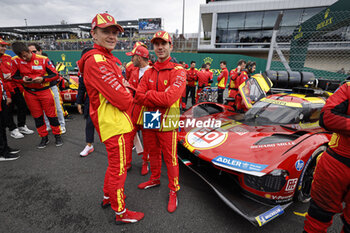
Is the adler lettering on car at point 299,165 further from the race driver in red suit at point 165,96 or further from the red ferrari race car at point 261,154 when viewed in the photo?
the race driver in red suit at point 165,96

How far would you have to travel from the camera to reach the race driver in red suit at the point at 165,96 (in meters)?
1.71

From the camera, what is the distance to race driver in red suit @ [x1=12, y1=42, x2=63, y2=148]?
117 inches

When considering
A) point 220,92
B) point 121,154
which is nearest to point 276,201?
point 121,154

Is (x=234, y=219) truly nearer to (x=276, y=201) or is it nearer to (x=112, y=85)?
(x=276, y=201)

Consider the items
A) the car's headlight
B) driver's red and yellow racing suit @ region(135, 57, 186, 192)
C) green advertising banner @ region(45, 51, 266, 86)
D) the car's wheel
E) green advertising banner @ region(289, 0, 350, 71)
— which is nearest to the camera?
the car's headlight

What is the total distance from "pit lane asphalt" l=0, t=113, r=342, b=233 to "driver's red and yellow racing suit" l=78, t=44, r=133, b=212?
0.42 metres

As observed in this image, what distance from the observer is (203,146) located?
209 cm

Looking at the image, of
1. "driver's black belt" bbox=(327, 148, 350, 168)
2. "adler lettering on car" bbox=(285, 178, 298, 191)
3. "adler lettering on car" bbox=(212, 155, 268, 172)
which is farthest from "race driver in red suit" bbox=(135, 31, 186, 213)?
"driver's black belt" bbox=(327, 148, 350, 168)

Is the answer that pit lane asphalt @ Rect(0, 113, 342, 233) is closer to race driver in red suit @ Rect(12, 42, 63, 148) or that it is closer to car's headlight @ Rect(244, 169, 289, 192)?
car's headlight @ Rect(244, 169, 289, 192)

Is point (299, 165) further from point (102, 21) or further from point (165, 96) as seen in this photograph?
point (102, 21)

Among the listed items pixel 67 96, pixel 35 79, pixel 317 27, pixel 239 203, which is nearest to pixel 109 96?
pixel 239 203

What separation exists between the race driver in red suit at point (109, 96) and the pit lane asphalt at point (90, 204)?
1.31 ft

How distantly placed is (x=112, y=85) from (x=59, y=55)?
1975cm

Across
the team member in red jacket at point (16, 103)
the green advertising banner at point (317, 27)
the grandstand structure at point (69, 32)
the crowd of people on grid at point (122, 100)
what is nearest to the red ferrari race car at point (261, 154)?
the crowd of people on grid at point (122, 100)
